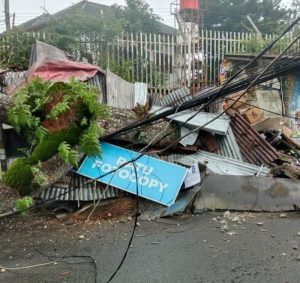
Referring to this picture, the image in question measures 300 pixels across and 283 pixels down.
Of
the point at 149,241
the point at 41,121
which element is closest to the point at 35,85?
the point at 41,121

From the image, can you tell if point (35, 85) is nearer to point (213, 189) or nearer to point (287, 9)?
point (213, 189)

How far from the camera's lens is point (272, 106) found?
34.2 ft

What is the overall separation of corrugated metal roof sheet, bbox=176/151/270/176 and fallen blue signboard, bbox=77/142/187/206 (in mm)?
598

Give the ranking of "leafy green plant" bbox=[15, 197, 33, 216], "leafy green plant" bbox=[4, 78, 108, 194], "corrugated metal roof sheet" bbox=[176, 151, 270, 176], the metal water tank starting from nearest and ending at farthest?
1. "leafy green plant" bbox=[15, 197, 33, 216]
2. "leafy green plant" bbox=[4, 78, 108, 194]
3. "corrugated metal roof sheet" bbox=[176, 151, 270, 176]
4. the metal water tank

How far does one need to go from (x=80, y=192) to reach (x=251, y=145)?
3.45 meters

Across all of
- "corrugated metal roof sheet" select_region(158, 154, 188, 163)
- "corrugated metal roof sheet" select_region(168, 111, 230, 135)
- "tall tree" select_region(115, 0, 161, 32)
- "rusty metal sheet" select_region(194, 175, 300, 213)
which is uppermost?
"tall tree" select_region(115, 0, 161, 32)

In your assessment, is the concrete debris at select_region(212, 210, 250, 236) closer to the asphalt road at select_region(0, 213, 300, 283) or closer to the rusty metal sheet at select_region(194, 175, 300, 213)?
the asphalt road at select_region(0, 213, 300, 283)

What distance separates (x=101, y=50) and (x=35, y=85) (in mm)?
4770

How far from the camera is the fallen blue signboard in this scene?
247 inches

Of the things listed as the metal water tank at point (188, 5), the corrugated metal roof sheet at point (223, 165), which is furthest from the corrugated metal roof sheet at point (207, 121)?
the metal water tank at point (188, 5)

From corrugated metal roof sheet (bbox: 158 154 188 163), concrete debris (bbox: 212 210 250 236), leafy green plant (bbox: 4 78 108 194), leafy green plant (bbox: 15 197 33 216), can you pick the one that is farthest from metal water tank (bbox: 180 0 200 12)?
leafy green plant (bbox: 15 197 33 216)

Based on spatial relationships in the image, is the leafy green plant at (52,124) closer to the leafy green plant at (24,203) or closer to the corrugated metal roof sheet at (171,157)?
the leafy green plant at (24,203)

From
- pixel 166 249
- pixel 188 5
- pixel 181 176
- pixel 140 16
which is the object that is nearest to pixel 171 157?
pixel 181 176

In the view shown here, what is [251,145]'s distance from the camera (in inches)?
302
